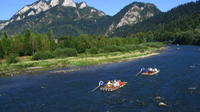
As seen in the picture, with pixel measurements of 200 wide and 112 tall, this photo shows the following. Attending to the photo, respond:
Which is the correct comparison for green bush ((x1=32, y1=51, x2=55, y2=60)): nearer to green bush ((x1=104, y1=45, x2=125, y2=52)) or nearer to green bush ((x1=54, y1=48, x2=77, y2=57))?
green bush ((x1=54, y1=48, x2=77, y2=57))

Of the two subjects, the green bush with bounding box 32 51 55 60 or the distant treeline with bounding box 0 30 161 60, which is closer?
the green bush with bounding box 32 51 55 60

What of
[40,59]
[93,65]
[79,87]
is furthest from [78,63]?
[79,87]

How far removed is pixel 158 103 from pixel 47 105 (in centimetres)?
2414

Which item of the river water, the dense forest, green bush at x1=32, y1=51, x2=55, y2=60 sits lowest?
the river water

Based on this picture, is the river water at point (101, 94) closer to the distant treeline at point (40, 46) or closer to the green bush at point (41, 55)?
the green bush at point (41, 55)

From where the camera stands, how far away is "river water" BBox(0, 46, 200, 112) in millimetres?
56250

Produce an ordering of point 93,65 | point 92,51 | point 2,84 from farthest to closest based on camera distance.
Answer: point 92,51, point 93,65, point 2,84

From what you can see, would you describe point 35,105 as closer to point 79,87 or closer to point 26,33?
point 79,87

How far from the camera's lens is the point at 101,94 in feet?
223

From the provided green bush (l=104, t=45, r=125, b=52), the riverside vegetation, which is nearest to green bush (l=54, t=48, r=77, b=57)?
the riverside vegetation

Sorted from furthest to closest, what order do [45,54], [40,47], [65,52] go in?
[40,47], [65,52], [45,54]

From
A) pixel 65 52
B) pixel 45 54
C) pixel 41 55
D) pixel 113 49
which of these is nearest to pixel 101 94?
pixel 41 55

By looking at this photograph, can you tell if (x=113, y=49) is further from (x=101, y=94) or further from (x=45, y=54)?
(x=101, y=94)

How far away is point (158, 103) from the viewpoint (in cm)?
5641
